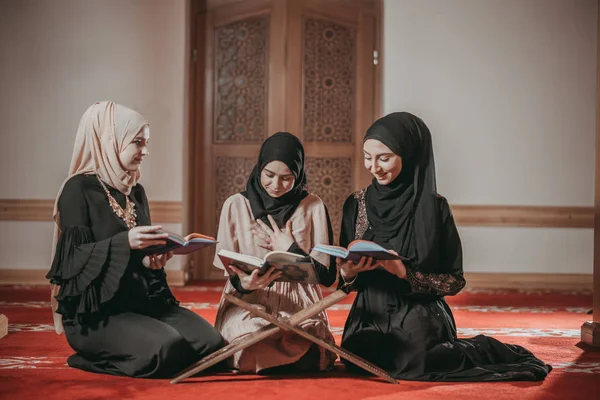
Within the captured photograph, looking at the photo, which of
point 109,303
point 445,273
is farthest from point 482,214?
→ point 109,303

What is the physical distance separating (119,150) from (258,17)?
13.6 ft

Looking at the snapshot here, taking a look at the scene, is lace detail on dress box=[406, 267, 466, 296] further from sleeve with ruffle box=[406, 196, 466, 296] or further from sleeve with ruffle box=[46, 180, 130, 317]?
sleeve with ruffle box=[46, 180, 130, 317]

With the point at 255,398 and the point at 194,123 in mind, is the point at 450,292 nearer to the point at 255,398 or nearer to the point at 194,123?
the point at 255,398

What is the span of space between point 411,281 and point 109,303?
1212 millimetres

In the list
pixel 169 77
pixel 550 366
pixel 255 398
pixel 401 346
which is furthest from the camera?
pixel 169 77

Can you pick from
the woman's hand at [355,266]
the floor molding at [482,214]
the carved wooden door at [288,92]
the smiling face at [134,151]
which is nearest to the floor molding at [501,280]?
the floor molding at [482,214]

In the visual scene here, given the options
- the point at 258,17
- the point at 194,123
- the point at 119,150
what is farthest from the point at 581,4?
the point at 119,150

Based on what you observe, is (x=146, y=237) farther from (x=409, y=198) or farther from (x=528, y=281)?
(x=528, y=281)

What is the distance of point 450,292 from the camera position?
10.0 feet

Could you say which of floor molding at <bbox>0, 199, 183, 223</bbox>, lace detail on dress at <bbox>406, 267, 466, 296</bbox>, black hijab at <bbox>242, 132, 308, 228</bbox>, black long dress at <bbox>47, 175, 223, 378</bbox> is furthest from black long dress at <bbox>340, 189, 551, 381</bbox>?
Result: floor molding at <bbox>0, 199, 183, 223</bbox>

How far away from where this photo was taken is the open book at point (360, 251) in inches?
104

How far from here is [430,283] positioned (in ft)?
9.95

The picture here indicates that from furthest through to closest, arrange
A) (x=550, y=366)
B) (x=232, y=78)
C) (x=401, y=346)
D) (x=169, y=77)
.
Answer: (x=232, y=78) < (x=169, y=77) < (x=550, y=366) < (x=401, y=346)

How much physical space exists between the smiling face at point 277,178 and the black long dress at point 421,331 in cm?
32
